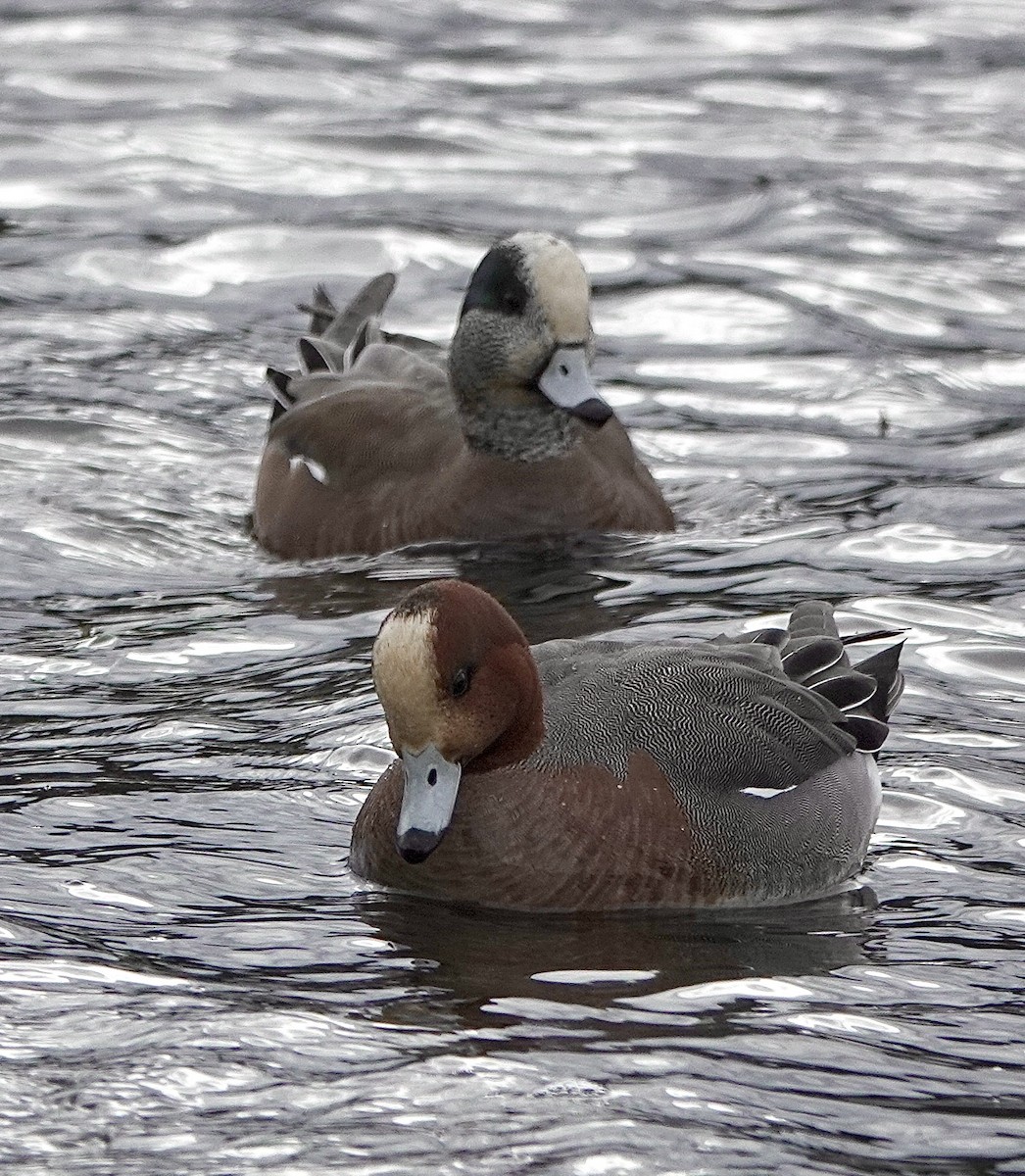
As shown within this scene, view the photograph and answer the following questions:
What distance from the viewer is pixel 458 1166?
4598 mm

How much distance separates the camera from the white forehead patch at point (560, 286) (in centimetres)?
908

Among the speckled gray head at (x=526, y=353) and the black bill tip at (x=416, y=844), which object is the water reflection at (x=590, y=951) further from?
the speckled gray head at (x=526, y=353)

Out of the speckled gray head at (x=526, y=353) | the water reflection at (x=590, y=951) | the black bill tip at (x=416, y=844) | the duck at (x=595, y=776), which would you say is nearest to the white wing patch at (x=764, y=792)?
the duck at (x=595, y=776)

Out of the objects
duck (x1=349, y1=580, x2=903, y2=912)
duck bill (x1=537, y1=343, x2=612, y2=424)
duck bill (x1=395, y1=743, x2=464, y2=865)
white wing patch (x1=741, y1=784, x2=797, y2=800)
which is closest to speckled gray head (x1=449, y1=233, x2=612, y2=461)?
duck bill (x1=537, y1=343, x2=612, y2=424)

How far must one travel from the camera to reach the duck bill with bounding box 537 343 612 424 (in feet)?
29.6

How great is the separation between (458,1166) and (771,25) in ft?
45.7

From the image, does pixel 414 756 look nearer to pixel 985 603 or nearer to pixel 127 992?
pixel 127 992

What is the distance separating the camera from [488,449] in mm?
9383

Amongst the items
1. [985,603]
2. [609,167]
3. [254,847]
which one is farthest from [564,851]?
[609,167]

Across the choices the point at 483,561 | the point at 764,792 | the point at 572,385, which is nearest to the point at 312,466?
the point at 483,561

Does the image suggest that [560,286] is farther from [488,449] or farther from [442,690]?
[442,690]

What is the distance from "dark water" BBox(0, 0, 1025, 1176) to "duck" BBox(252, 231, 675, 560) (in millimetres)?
166

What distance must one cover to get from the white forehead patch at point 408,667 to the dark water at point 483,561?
1.80ft

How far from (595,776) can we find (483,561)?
315cm
